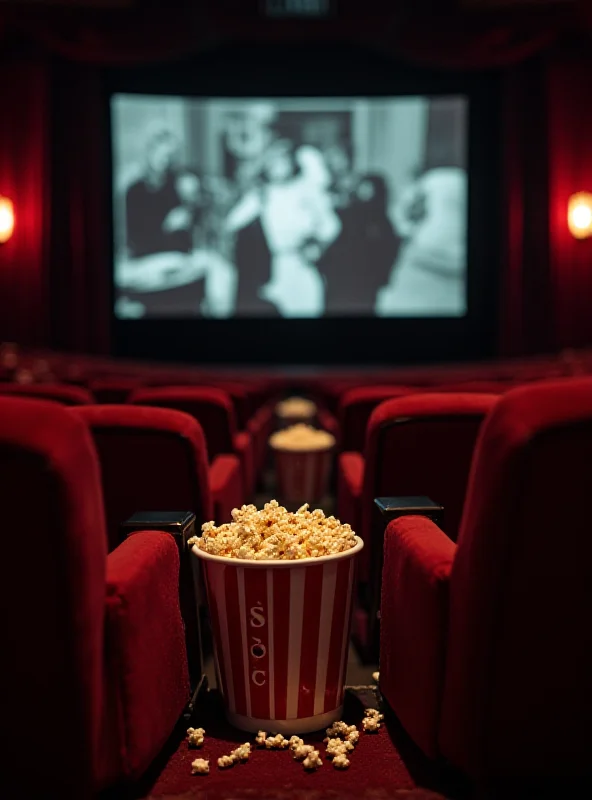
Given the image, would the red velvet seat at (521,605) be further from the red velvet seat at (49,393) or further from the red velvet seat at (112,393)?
the red velvet seat at (112,393)

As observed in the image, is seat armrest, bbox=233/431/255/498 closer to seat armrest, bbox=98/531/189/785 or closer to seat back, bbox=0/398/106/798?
seat armrest, bbox=98/531/189/785

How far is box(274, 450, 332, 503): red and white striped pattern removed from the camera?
421 cm

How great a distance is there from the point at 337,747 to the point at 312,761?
0.07 m

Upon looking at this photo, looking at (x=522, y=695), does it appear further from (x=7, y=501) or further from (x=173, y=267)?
(x=173, y=267)

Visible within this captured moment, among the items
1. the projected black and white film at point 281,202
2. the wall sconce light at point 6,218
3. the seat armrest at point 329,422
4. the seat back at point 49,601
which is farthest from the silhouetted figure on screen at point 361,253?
the seat back at point 49,601

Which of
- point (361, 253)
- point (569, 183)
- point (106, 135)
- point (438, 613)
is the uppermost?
point (106, 135)

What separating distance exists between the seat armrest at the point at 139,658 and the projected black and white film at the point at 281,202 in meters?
7.49

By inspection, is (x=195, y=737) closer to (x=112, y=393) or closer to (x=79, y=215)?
(x=112, y=393)

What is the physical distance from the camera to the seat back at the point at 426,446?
1.88m

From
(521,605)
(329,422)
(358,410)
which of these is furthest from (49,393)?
(329,422)

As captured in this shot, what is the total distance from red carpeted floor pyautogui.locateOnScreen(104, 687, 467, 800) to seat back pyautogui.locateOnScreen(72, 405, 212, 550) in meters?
0.42

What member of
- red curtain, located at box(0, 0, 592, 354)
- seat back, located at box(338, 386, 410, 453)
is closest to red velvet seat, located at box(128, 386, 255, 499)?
seat back, located at box(338, 386, 410, 453)

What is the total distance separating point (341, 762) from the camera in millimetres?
1443

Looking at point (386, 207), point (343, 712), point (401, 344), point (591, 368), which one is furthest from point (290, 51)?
point (343, 712)
